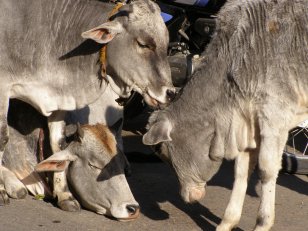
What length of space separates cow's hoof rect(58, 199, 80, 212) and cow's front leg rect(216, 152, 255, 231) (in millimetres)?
1240

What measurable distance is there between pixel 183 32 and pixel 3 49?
2650mm

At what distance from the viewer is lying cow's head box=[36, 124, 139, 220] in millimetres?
7711

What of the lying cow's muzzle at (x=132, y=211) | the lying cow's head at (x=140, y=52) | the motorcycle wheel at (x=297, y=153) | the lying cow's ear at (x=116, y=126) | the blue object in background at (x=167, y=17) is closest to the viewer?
the lying cow's muzzle at (x=132, y=211)

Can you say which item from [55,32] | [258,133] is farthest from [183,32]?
[258,133]

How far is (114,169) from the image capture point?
7.79m

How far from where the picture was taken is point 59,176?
8.12m

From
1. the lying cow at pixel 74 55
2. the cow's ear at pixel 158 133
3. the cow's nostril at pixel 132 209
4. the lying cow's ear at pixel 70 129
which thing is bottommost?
the cow's nostril at pixel 132 209

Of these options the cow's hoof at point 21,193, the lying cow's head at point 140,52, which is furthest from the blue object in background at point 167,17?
the cow's hoof at point 21,193

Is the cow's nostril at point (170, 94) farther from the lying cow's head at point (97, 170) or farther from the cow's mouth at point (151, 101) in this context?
the lying cow's head at point (97, 170)

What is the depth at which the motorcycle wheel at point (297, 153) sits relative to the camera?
367 inches

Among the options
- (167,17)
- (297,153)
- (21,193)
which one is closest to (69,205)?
(21,193)

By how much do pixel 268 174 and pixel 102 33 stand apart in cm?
177

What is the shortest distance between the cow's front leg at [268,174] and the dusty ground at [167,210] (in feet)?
1.11

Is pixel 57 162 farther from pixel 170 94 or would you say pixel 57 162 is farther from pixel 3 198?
pixel 170 94
